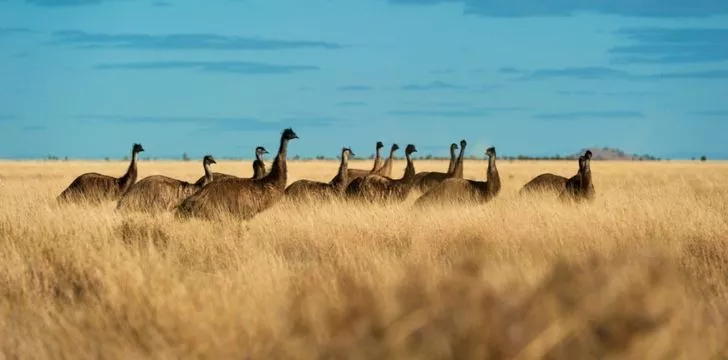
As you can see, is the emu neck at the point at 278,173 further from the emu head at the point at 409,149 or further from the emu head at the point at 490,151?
the emu head at the point at 409,149

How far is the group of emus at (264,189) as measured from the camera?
13.7 meters

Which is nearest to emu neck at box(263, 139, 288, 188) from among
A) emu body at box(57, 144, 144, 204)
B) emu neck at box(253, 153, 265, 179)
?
emu neck at box(253, 153, 265, 179)

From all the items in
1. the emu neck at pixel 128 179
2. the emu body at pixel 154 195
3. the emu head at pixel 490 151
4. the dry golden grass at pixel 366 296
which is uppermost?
the emu head at pixel 490 151

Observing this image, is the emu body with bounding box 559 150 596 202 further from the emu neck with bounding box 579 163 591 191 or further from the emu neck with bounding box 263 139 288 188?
the emu neck with bounding box 263 139 288 188

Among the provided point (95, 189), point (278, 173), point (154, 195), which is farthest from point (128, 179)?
point (278, 173)

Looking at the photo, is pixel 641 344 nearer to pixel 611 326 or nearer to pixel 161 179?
pixel 611 326

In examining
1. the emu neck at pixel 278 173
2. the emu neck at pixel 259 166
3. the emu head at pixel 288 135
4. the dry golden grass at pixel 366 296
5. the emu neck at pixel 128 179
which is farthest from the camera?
the emu neck at pixel 128 179

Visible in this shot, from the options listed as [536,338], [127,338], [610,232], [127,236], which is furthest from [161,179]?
[536,338]

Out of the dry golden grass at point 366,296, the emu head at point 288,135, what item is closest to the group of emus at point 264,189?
the emu head at point 288,135

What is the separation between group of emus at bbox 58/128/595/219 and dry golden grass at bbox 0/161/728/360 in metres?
1.67

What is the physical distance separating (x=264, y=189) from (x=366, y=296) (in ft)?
31.0

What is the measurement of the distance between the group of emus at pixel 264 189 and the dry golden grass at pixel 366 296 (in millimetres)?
1670

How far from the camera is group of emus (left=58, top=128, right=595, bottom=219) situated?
45.0 feet

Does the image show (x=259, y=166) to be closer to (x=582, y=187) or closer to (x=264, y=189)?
(x=264, y=189)
